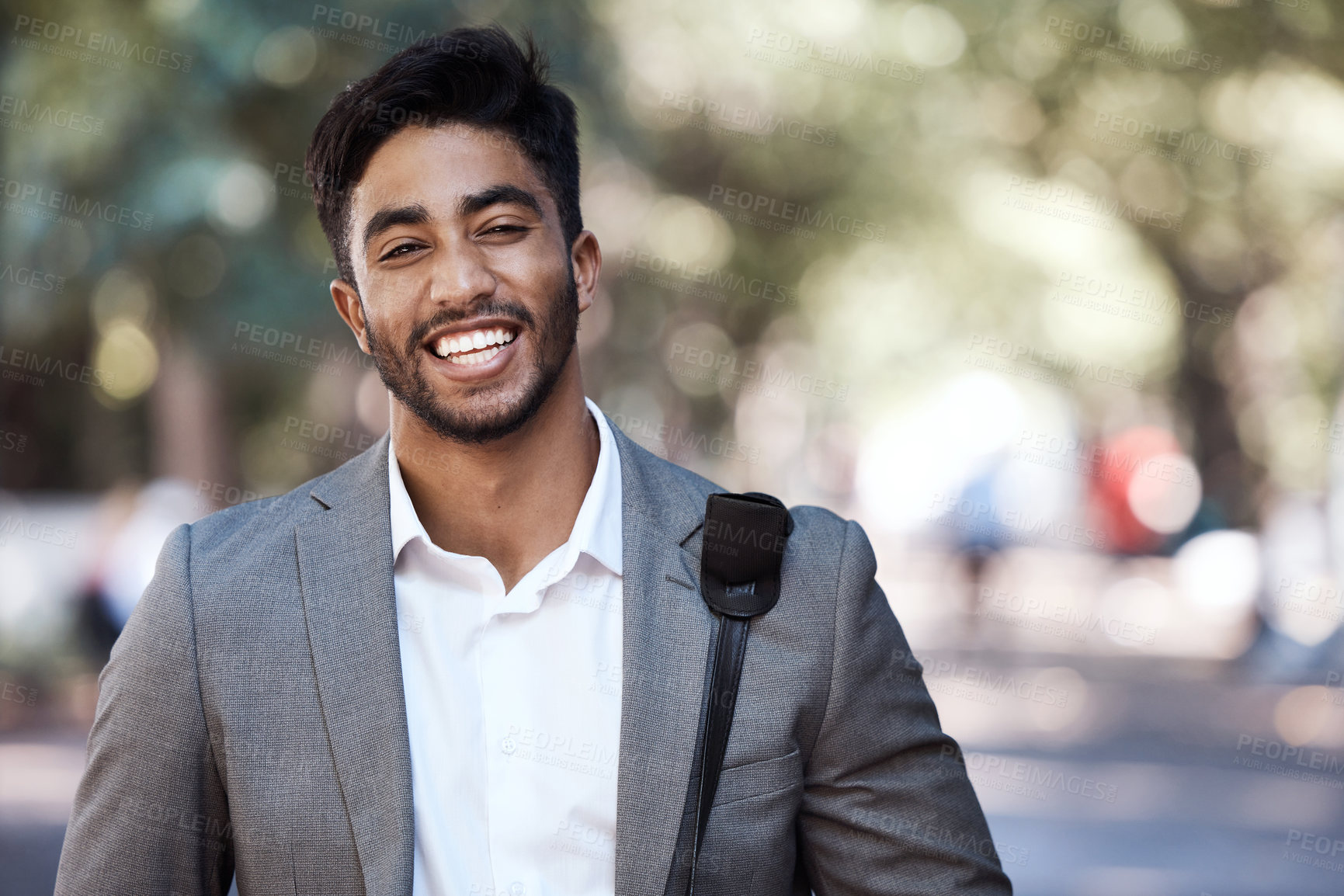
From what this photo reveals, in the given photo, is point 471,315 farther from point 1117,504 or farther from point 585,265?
point 1117,504

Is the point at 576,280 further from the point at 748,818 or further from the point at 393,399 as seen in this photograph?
the point at 748,818

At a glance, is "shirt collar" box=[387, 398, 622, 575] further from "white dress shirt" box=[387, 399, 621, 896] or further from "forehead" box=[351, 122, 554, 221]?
"forehead" box=[351, 122, 554, 221]

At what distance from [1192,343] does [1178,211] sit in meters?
3.74

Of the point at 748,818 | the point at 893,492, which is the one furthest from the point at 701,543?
the point at 893,492

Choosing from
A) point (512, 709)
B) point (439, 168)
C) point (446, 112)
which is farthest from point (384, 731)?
point (446, 112)

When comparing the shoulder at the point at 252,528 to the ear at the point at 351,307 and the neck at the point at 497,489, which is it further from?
the ear at the point at 351,307

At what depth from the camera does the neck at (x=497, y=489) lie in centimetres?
278

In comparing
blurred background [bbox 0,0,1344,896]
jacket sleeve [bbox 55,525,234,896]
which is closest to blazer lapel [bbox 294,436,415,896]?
jacket sleeve [bbox 55,525,234,896]

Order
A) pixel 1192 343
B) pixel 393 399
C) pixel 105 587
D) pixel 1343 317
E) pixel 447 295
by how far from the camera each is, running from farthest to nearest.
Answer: pixel 1192 343, pixel 1343 317, pixel 105 587, pixel 393 399, pixel 447 295

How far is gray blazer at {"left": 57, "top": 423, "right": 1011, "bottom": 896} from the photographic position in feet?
7.77

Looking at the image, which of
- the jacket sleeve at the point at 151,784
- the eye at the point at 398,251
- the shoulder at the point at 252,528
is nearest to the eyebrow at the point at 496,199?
the eye at the point at 398,251

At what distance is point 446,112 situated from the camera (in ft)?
9.00

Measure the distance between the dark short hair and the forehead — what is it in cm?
2

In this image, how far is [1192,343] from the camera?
20141 mm
